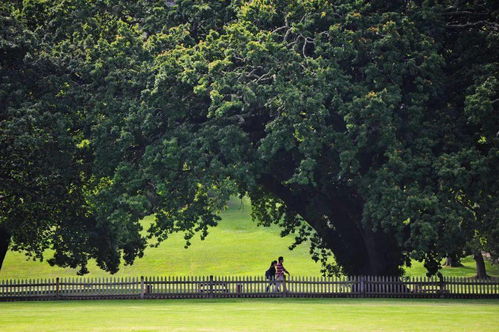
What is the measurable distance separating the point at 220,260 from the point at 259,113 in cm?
3638

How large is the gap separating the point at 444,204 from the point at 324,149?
532cm

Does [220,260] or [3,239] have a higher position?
[220,260]

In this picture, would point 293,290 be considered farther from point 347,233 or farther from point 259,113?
point 259,113

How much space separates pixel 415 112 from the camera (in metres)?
39.2

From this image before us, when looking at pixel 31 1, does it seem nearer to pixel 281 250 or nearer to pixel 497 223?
pixel 497 223

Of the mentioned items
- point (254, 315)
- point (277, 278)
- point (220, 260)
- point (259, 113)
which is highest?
point (259, 113)

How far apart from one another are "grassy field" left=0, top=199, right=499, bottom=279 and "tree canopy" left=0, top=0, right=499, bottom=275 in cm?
2697

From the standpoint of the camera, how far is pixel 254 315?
103ft

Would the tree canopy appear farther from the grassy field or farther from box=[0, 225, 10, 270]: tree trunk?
the grassy field

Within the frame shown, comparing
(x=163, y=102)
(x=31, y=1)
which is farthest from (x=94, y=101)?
(x=31, y=1)

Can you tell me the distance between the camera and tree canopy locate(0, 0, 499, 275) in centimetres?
3847

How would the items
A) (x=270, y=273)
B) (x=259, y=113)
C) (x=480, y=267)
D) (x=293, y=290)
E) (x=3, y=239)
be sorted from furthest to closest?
1. (x=480, y=267)
2. (x=3, y=239)
3. (x=270, y=273)
4. (x=293, y=290)
5. (x=259, y=113)

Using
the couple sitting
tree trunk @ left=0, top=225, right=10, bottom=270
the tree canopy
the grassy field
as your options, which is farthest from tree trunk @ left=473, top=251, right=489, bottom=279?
tree trunk @ left=0, top=225, right=10, bottom=270

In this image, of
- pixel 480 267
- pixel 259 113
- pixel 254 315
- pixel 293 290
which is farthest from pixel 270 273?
pixel 480 267
